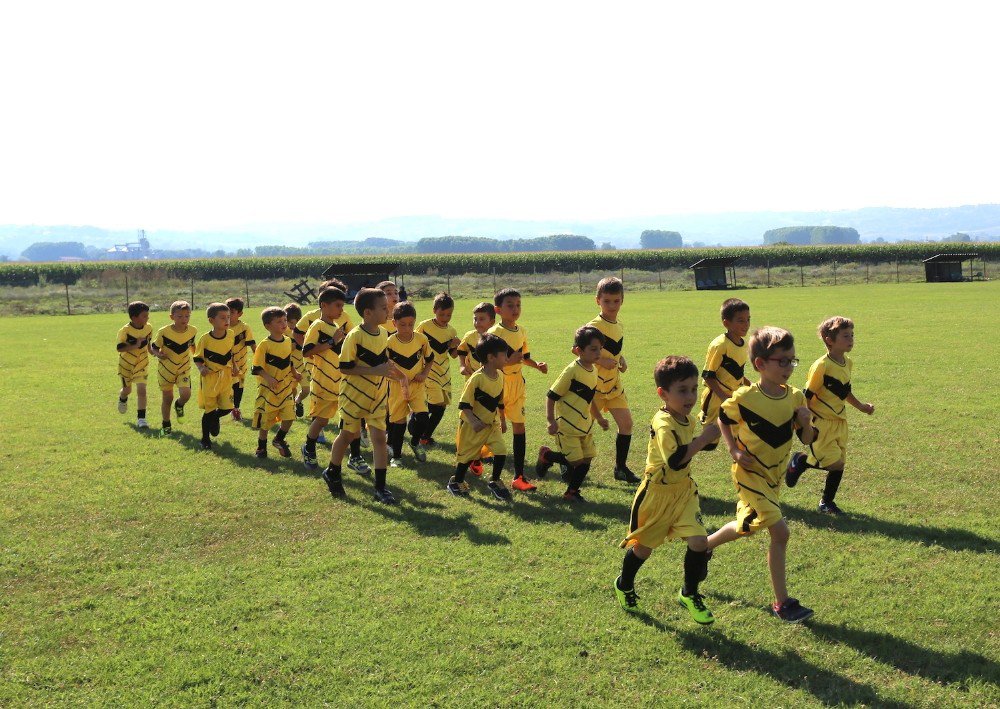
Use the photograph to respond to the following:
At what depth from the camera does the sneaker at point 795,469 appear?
6.89m

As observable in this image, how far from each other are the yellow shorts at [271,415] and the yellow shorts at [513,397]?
8.28 feet

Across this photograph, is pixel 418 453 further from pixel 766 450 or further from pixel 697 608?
pixel 766 450

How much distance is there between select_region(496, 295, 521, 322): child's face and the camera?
8164mm

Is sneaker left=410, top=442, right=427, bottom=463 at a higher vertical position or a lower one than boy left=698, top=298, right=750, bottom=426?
lower

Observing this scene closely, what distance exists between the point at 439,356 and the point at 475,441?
2.16 metres

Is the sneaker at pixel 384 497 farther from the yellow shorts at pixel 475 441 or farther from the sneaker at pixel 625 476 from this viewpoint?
the sneaker at pixel 625 476

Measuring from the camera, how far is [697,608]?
4.86 m

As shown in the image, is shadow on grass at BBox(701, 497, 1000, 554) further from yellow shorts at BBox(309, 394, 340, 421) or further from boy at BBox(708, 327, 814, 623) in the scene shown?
yellow shorts at BBox(309, 394, 340, 421)

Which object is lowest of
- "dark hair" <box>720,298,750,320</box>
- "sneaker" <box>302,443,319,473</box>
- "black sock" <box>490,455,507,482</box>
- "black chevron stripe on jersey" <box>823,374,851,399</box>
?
"sneaker" <box>302,443,319,473</box>

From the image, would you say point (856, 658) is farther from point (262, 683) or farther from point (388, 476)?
point (388, 476)

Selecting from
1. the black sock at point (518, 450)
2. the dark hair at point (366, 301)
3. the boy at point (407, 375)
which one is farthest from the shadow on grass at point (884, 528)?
the dark hair at point (366, 301)

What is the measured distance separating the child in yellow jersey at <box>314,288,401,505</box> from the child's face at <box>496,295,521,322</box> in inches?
55.6

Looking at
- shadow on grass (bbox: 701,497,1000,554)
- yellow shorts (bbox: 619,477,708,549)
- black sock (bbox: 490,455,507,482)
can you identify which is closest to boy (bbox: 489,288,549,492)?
black sock (bbox: 490,455,507,482)

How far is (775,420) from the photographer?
479cm
